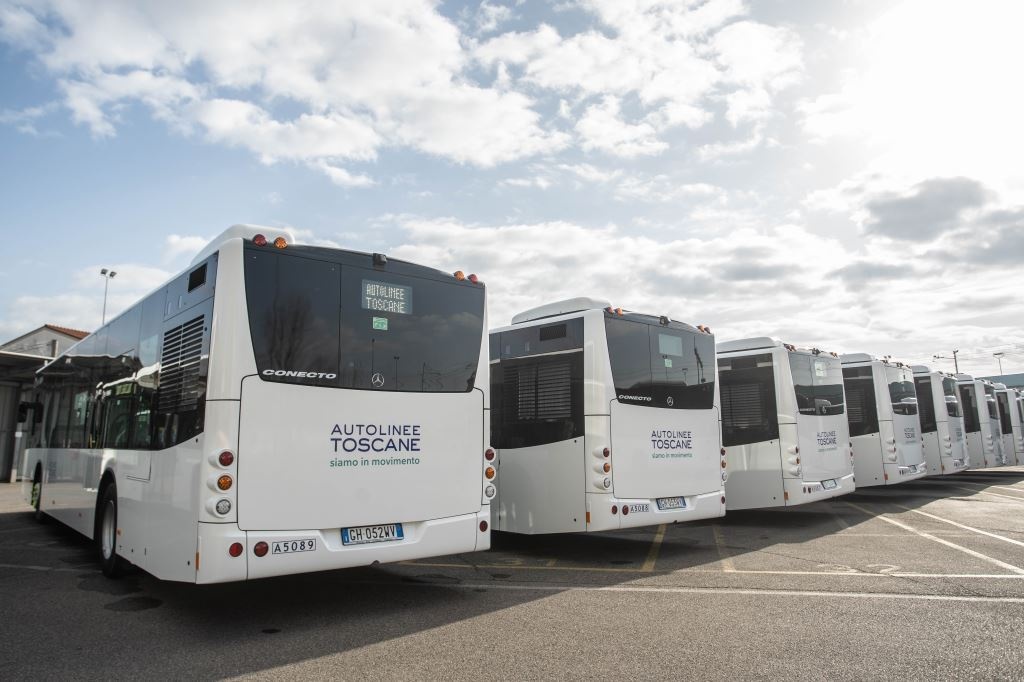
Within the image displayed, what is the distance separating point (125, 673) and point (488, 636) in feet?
8.38

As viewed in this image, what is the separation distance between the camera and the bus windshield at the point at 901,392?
16.6 m

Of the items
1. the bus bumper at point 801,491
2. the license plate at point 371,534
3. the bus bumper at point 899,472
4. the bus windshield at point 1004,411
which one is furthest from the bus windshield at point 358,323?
the bus windshield at point 1004,411

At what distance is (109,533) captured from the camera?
25.5 feet

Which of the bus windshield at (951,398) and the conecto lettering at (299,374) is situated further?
the bus windshield at (951,398)

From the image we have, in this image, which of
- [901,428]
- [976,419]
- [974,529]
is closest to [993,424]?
[976,419]

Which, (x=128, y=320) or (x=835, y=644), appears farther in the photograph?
(x=128, y=320)

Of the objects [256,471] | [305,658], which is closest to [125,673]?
[305,658]

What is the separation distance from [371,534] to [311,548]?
1.91 ft

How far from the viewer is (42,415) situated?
12.8 metres

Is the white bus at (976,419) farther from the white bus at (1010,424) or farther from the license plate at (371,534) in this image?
the license plate at (371,534)

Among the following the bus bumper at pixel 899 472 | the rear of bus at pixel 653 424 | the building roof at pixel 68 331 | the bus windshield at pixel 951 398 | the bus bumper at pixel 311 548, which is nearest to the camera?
the bus bumper at pixel 311 548

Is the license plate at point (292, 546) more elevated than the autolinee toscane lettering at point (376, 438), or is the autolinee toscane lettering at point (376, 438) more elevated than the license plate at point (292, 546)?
the autolinee toscane lettering at point (376, 438)

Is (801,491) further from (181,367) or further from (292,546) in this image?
(181,367)

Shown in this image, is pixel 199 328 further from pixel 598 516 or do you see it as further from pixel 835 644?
pixel 835 644
